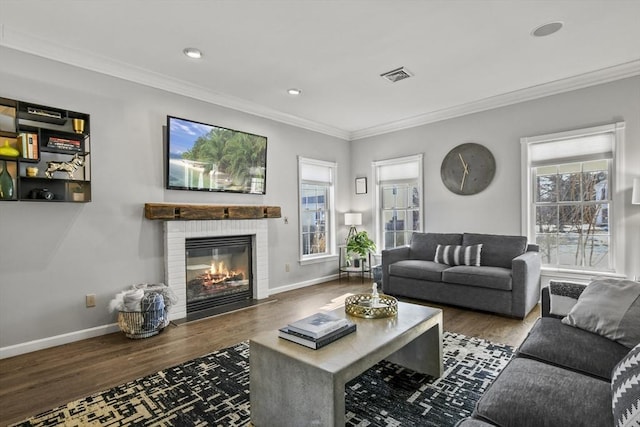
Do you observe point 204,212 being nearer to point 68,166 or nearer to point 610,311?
point 68,166

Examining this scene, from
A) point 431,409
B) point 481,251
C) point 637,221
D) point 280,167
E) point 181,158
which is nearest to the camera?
point 431,409

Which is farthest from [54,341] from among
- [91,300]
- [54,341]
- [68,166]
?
[68,166]

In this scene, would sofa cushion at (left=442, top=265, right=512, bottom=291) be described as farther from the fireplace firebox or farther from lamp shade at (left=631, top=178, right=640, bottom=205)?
the fireplace firebox

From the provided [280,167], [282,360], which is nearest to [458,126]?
[280,167]

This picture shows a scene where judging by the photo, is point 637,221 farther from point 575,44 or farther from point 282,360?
point 282,360

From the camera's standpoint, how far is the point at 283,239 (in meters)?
5.03

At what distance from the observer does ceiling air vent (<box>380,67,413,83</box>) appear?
355cm

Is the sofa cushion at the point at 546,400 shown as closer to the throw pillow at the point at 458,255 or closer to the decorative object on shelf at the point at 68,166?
the throw pillow at the point at 458,255

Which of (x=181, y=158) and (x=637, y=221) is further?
(x=181, y=158)

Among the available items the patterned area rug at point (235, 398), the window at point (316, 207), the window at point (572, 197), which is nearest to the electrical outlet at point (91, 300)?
the patterned area rug at point (235, 398)

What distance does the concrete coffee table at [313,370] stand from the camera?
1490mm

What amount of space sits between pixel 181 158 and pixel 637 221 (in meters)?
5.09

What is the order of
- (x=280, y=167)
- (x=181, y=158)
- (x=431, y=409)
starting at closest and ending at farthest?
(x=431, y=409), (x=181, y=158), (x=280, y=167)

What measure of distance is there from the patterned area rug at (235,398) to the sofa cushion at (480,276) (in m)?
1.19
